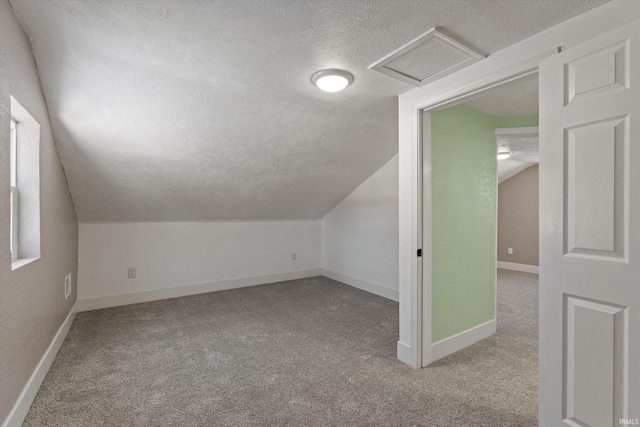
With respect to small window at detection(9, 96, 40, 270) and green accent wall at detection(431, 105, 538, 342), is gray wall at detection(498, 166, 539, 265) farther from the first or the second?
small window at detection(9, 96, 40, 270)

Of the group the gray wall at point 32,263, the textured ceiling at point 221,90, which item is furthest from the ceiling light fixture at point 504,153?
the gray wall at point 32,263

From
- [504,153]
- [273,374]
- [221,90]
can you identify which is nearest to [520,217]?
[504,153]

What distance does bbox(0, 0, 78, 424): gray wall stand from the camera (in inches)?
57.8

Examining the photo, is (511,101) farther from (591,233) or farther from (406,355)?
(406,355)

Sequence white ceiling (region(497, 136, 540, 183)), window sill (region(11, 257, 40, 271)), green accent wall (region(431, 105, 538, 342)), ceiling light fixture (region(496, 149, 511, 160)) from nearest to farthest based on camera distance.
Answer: window sill (region(11, 257, 40, 271))
green accent wall (region(431, 105, 538, 342))
white ceiling (region(497, 136, 540, 183))
ceiling light fixture (region(496, 149, 511, 160))

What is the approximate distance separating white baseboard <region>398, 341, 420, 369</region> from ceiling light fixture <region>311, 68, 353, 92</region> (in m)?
1.96

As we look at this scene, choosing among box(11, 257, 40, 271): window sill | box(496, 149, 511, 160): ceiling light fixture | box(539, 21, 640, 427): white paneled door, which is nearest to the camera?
box(539, 21, 640, 427): white paneled door

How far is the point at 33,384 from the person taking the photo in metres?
1.87

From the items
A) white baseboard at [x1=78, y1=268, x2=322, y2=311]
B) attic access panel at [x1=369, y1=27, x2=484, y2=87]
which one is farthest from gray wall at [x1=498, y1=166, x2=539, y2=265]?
attic access panel at [x1=369, y1=27, x2=484, y2=87]

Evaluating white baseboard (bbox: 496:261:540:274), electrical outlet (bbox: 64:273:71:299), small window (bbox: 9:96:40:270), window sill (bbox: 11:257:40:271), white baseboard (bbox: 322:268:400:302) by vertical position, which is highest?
small window (bbox: 9:96:40:270)

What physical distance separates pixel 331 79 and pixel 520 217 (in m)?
5.72

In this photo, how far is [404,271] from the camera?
2.38m

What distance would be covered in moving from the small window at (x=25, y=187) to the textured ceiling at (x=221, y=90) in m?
0.30

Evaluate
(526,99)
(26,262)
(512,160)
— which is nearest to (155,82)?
(26,262)
